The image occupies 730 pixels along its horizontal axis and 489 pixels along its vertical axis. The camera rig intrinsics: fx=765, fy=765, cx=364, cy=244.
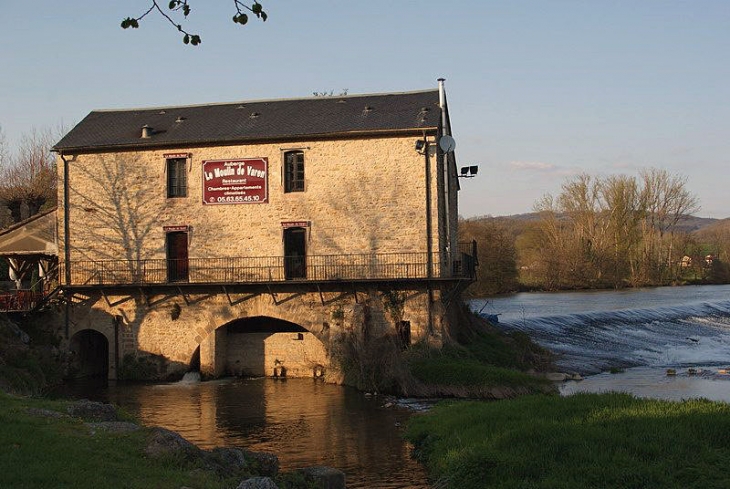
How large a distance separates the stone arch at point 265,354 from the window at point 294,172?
419 centimetres

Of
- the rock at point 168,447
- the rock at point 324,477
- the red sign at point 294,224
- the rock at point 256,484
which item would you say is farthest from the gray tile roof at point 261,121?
the rock at point 256,484

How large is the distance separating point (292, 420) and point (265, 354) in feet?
21.9

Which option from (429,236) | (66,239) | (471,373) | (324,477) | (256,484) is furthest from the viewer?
(66,239)

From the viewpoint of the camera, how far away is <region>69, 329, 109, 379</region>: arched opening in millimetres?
23469

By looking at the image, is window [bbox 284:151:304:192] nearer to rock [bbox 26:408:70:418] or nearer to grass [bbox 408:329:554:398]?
grass [bbox 408:329:554:398]

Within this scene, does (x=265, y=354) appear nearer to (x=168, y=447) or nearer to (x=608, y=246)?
(x=168, y=447)

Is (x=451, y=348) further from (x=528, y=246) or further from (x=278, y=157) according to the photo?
(x=528, y=246)

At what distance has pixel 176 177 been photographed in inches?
911

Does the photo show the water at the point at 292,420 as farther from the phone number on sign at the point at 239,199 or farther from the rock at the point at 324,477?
the phone number on sign at the point at 239,199

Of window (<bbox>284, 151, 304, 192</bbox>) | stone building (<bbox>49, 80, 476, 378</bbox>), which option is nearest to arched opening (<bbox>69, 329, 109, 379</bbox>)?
stone building (<bbox>49, 80, 476, 378</bbox>)

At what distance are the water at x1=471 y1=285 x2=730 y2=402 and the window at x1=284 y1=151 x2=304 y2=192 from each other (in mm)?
Result: 9417

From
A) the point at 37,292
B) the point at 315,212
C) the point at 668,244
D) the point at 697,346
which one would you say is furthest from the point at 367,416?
the point at 668,244

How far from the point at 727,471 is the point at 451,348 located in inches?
472

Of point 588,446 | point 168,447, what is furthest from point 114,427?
point 588,446
